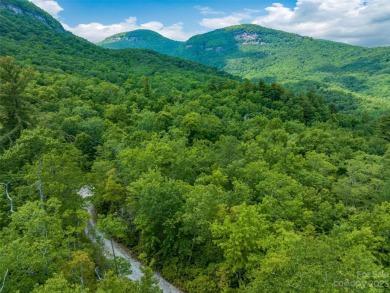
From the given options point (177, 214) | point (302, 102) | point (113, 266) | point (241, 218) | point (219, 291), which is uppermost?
point (302, 102)

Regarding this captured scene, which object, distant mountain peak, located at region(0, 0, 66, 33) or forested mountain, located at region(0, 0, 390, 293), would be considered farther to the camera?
distant mountain peak, located at region(0, 0, 66, 33)

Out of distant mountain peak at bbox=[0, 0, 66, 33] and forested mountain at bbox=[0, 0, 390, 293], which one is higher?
distant mountain peak at bbox=[0, 0, 66, 33]

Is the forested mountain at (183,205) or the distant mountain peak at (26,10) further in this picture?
the distant mountain peak at (26,10)

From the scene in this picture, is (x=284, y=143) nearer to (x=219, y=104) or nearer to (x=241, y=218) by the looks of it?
(x=219, y=104)

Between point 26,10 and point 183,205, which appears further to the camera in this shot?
point 26,10

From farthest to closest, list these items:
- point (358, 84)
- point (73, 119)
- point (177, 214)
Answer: point (358, 84) < point (73, 119) < point (177, 214)

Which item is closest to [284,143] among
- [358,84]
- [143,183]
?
[143,183]

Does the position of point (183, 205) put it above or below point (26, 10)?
below

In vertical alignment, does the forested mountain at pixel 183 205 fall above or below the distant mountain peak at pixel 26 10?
below
